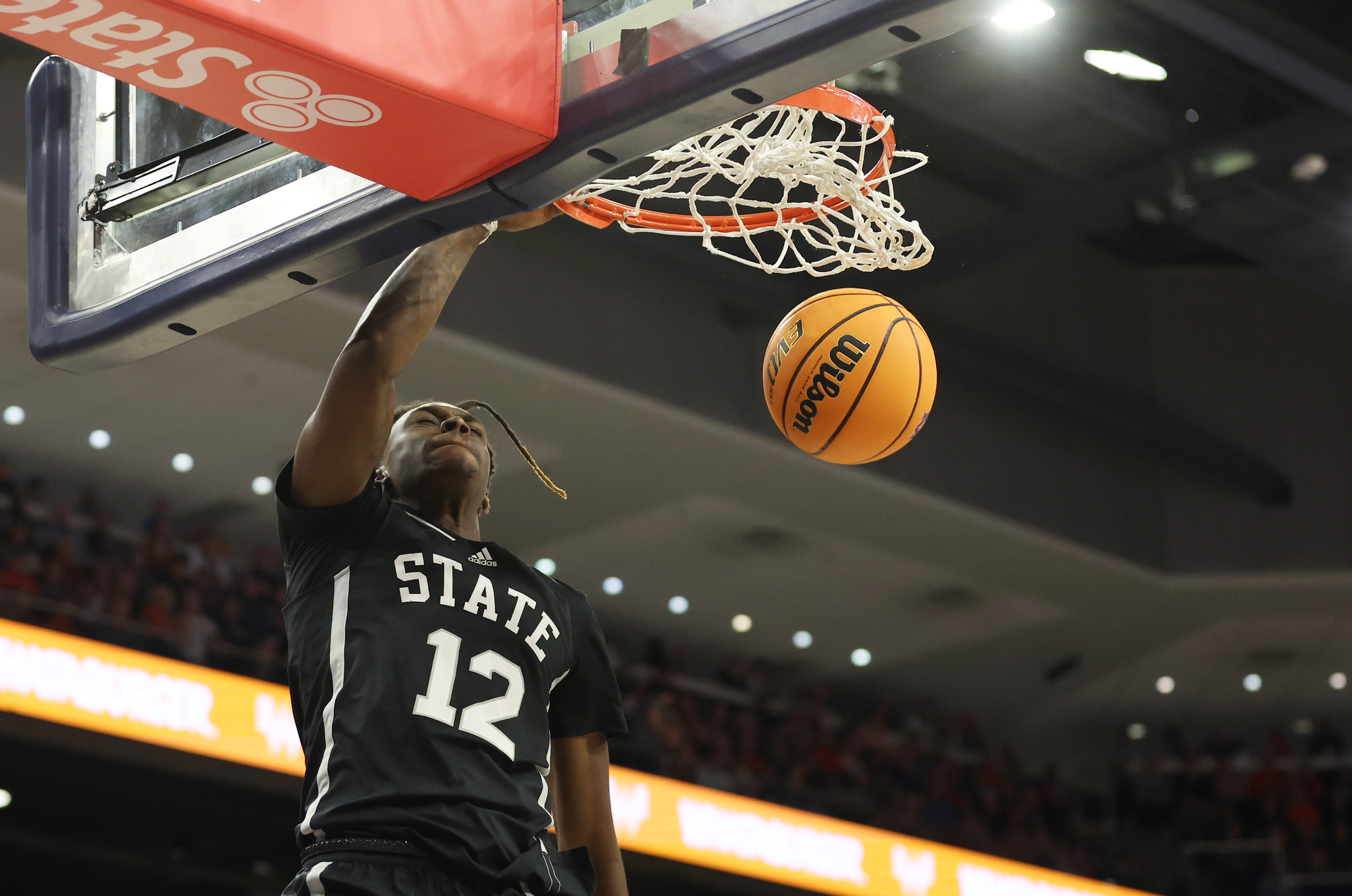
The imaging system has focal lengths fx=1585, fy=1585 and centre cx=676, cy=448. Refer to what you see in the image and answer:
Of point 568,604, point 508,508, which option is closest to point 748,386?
point 508,508

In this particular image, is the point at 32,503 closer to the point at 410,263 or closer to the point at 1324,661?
the point at 410,263

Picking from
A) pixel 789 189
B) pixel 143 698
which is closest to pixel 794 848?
pixel 143 698

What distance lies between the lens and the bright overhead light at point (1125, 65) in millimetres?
8461

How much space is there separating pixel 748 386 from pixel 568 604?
8.24 metres

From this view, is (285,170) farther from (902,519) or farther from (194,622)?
(902,519)

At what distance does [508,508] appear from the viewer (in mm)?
12086

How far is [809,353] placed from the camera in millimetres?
3088

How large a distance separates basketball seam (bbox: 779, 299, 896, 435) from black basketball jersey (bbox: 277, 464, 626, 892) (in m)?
0.85

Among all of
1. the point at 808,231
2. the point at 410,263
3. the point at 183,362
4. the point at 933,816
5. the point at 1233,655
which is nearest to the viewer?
the point at 410,263

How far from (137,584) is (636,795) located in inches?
125

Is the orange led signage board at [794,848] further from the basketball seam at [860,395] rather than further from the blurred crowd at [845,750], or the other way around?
the basketball seam at [860,395]

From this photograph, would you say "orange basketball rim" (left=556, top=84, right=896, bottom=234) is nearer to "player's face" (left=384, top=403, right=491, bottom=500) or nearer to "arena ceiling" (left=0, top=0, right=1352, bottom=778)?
"player's face" (left=384, top=403, right=491, bottom=500)

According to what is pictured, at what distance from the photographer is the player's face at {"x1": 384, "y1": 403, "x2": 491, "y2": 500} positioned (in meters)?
2.46

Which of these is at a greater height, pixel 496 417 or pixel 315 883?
pixel 496 417
